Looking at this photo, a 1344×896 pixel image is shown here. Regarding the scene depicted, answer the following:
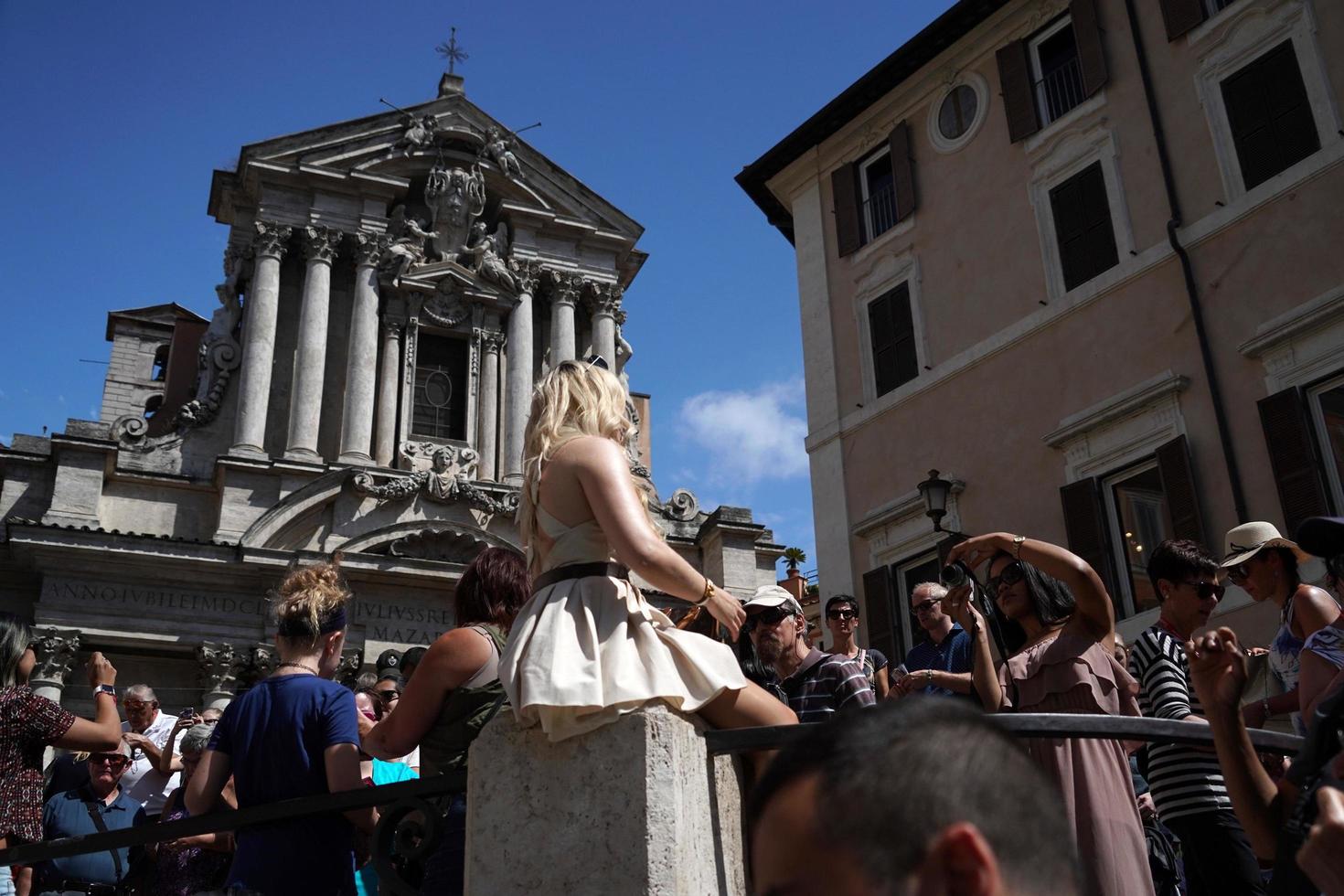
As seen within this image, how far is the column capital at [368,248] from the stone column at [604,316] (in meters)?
4.33

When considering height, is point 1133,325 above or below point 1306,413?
above

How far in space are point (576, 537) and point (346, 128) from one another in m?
21.6

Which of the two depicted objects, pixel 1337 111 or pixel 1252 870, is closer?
pixel 1252 870

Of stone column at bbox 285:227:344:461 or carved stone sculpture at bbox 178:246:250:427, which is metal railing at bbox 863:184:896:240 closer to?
stone column at bbox 285:227:344:461

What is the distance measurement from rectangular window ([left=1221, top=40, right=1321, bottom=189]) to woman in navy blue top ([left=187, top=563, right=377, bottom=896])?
39.1ft

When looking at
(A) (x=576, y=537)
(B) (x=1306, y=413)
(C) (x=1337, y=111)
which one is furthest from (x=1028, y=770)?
(C) (x=1337, y=111)

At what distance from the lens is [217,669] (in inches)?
715

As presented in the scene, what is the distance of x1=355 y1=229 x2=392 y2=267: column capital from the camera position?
22578mm

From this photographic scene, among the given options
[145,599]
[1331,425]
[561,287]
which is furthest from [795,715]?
[561,287]

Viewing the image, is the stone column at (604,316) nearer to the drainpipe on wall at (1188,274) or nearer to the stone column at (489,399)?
the stone column at (489,399)

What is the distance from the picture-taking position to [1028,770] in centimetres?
142

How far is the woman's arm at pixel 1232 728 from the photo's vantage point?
2.70 m

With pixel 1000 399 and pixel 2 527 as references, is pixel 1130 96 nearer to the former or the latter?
pixel 1000 399

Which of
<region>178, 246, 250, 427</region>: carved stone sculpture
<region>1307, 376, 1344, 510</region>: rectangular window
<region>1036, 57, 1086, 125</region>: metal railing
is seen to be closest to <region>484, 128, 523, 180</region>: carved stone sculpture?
<region>178, 246, 250, 427</region>: carved stone sculpture
